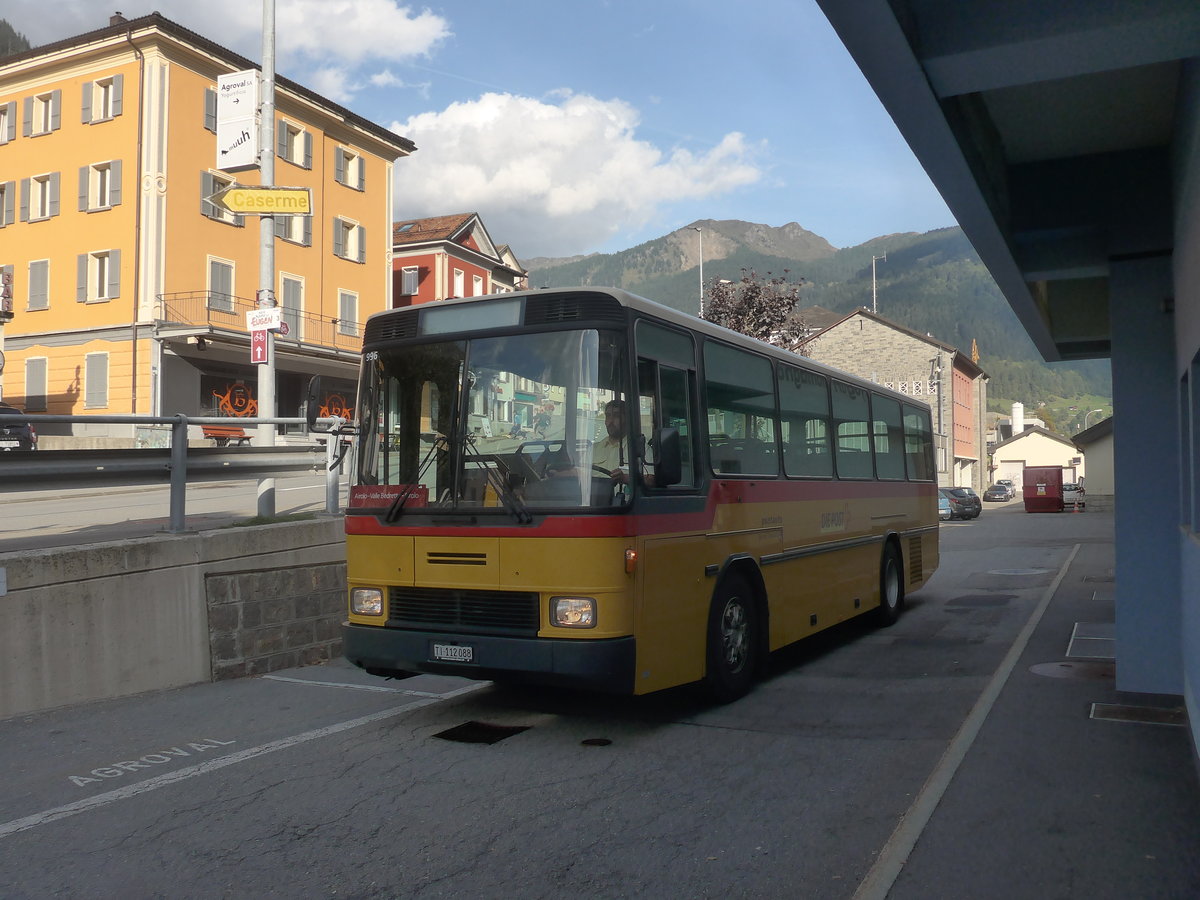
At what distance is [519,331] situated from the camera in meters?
6.58

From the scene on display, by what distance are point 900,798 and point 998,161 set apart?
4666 millimetres

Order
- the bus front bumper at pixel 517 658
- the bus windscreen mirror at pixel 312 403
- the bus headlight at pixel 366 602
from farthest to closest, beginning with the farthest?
the bus windscreen mirror at pixel 312 403 → the bus headlight at pixel 366 602 → the bus front bumper at pixel 517 658

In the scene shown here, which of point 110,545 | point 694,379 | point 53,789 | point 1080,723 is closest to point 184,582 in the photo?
point 110,545

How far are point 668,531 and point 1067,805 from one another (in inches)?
106

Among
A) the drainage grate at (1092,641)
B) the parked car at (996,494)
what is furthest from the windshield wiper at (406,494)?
the parked car at (996,494)

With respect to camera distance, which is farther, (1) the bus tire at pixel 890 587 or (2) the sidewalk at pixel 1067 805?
(1) the bus tire at pixel 890 587

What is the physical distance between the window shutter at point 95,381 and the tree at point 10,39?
2094 inches

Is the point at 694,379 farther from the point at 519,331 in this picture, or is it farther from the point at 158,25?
the point at 158,25

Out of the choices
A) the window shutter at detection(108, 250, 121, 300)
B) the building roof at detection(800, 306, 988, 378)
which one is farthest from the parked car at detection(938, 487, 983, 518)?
the window shutter at detection(108, 250, 121, 300)

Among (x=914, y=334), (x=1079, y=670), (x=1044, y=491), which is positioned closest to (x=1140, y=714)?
(x=1079, y=670)

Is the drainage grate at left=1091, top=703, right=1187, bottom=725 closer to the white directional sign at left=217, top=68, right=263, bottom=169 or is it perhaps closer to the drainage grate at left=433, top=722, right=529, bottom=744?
the drainage grate at left=433, top=722, right=529, bottom=744

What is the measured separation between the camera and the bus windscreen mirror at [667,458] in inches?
250

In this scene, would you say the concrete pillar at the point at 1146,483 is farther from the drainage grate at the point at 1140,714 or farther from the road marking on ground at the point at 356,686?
the road marking on ground at the point at 356,686

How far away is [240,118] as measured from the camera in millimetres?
16031
